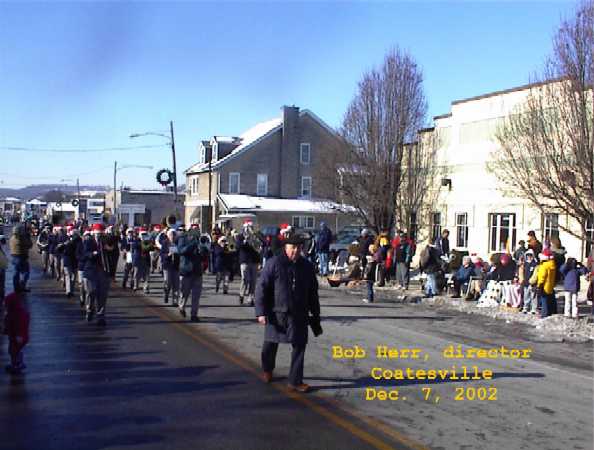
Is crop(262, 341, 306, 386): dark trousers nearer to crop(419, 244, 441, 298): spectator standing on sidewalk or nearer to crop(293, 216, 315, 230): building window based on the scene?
crop(419, 244, 441, 298): spectator standing on sidewalk

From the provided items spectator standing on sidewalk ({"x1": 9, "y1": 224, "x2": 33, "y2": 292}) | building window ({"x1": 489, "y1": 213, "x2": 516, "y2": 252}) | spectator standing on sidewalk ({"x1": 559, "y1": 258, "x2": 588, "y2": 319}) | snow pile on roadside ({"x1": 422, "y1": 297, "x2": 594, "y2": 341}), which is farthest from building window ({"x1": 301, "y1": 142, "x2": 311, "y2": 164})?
spectator standing on sidewalk ({"x1": 559, "y1": 258, "x2": 588, "y2": 319})

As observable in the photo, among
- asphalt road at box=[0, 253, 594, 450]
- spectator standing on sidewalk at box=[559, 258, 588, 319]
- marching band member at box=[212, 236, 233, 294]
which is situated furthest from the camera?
marching band member at box=[212, 236, 233, 294]

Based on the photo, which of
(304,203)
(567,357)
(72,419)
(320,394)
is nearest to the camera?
(72,419)

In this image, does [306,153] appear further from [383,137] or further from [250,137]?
[383,137]

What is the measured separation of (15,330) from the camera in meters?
8.60

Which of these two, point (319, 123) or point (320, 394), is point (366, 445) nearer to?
point (320, 394)

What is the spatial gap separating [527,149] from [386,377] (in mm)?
10675

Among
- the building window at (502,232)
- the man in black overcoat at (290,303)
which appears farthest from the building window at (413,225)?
the man in black overcoat at (290,303)

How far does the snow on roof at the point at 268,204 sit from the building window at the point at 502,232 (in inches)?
853

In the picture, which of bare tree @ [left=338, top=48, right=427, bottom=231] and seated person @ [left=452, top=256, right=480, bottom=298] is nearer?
seated person @ [left=452, top=256, right=480, bottom=298]

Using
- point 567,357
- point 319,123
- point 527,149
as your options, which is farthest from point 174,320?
point 319,123

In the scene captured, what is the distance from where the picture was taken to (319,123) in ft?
174

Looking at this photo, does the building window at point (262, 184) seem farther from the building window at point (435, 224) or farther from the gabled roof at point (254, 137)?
the building window at point (435, 224)

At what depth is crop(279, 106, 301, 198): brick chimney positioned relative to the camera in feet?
172
